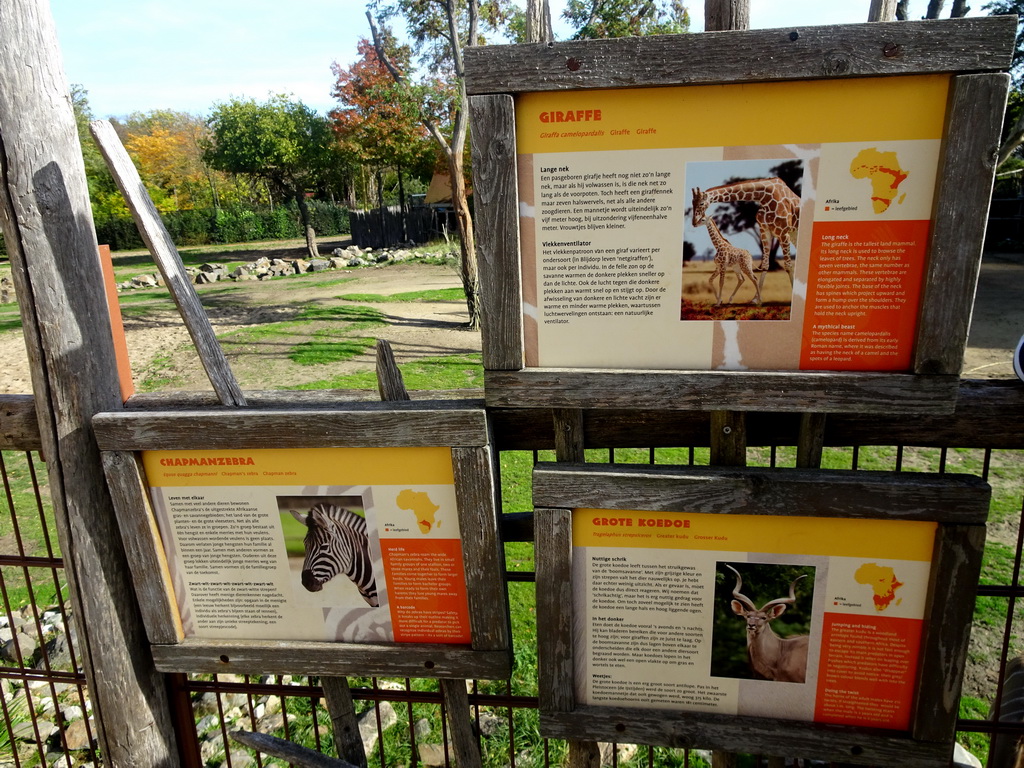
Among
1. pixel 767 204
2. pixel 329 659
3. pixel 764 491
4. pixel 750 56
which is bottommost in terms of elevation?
pixel 329 659

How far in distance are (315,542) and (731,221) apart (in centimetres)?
138

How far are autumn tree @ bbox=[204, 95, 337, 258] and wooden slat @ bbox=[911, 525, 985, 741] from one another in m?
29.8

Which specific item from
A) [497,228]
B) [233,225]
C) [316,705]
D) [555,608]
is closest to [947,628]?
[555,608]

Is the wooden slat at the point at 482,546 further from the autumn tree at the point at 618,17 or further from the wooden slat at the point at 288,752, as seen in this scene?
the autumn tree at the point at 618,17

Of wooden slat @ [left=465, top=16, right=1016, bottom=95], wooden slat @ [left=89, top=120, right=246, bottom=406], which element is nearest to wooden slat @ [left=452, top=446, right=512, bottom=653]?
wooden slat @ [left=89, top=120, right=246, bottom=406]

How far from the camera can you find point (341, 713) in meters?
2.22

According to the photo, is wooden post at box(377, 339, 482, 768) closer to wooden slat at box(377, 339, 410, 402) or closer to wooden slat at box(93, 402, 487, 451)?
wooden slat at box(377, 339, 410, 402)

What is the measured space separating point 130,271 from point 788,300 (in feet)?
95.2

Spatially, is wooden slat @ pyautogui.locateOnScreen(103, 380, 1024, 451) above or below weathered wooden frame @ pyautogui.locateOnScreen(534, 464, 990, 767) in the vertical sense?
above

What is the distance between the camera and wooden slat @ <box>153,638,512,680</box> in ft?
6.66

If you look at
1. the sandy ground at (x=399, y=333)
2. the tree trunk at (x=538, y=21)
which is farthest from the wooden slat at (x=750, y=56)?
the sandy ground at (x=399, y=333)

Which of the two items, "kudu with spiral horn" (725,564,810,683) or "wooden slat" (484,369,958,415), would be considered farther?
"kudu with spiral horn" (725,564,810,683)

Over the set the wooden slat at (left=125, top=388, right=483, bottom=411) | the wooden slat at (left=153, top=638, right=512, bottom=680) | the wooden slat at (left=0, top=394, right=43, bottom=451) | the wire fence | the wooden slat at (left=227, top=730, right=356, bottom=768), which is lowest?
the wire fence

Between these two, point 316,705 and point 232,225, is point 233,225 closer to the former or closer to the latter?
point 232,225
